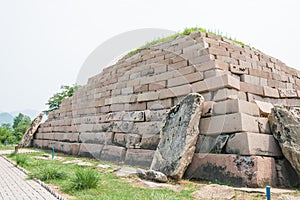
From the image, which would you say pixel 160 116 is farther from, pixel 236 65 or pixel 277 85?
pixel 277 85

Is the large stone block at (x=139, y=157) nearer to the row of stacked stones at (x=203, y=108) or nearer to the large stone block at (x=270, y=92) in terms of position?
the row of stacked stones at (x=203, y=108)

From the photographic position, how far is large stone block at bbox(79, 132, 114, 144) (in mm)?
9008

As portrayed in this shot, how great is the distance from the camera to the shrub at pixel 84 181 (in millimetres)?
4801

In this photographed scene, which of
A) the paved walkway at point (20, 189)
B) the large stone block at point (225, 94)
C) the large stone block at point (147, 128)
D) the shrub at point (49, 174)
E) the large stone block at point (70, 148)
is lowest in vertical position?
the paved walkway at point (20, 189)

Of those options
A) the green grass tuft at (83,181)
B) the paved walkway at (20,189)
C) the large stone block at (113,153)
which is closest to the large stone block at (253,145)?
the green grass tuft at (83,181)

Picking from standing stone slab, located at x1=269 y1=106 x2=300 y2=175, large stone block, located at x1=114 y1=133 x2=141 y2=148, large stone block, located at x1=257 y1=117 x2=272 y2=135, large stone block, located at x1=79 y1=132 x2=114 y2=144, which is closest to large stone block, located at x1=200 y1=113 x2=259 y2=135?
large stone block, located at x1=257 y1=117 x2=272 y2=135

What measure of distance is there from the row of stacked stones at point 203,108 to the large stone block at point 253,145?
0.07 feet

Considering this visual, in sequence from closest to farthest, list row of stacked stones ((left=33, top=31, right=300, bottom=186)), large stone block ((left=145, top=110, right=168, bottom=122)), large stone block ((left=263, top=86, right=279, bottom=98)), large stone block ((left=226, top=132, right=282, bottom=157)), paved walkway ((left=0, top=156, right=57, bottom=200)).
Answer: paved walkway ((left=0, top=156, right=57, bottom=200))
large stone block ((left=226, top=132, right=282, bottom=157))
row of stacked stones ((left=33, top=31, right=300, bottom=186))
large stone block ((left=263, top=86, right=279, bottom=98))
large stone block ((left=145, top=110, right=168, bottom=122))

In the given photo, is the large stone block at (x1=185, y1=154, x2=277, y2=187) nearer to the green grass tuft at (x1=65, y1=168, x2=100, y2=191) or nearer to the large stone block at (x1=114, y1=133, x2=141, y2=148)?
the green grass tuft at (x1=65, y1=168, x2=100, y2=191)

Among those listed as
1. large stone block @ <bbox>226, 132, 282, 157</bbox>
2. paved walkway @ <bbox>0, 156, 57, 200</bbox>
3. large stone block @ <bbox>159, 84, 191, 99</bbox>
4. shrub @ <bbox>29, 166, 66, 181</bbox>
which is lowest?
paved walkway @ <bbox>0, 156, 57, 200</bbox>

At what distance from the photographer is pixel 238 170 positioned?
4809mm

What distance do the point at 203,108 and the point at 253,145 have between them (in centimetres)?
165

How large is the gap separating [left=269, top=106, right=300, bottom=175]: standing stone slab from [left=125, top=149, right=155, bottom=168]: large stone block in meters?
3.31

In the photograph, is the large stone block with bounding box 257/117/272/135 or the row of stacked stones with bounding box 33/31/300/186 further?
the large stone block with bounding box 257/117/272/135
